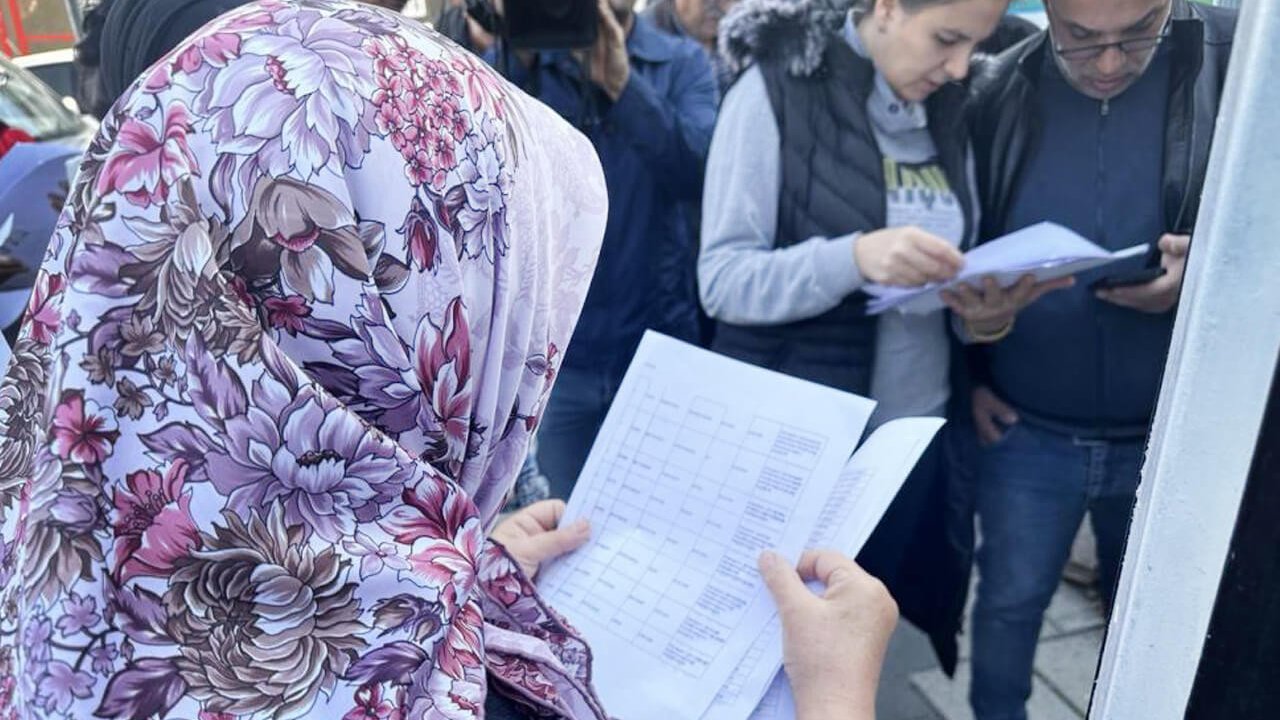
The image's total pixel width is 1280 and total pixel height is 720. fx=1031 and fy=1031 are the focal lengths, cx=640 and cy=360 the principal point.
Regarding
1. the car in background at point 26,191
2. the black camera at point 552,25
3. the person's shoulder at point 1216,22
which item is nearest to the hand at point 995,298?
the person's shoulder at point 1216,22

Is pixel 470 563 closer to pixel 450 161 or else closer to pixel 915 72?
pixel 450 161

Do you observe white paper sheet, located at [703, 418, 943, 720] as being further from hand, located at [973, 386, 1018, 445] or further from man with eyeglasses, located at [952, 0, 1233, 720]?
hand, located at [973, 386, 1018, 445]

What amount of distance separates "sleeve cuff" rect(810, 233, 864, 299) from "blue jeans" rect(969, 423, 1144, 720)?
44cm

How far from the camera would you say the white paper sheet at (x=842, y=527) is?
102 centimetres

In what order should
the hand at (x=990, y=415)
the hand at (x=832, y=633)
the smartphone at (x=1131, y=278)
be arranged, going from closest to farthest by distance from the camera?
the hand at (x=832, y=633), the smartphone at (x=1131, y=278), the hand at (x=990, y=415)

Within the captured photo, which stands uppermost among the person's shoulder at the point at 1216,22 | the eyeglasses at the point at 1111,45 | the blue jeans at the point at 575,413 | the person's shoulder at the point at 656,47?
the person's shoulder at the point at 1216,22

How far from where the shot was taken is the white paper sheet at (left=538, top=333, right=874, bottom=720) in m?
1.08

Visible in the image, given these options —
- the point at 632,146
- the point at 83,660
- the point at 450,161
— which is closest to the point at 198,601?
the point at 83,660

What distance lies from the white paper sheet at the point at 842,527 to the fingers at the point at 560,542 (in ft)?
0.86

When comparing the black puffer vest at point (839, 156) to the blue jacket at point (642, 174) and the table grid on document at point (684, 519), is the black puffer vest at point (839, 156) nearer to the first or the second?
the blue jacket at point (642, 174)

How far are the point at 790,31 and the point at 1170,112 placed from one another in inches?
26.0

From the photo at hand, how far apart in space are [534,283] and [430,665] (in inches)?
12.9

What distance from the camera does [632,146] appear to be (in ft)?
7.55

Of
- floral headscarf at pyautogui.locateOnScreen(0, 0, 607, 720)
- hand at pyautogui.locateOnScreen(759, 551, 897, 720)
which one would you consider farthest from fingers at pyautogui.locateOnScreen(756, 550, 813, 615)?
floral headscarf at pyautogui.locateOnScreen(0, 0, 607, 720)
